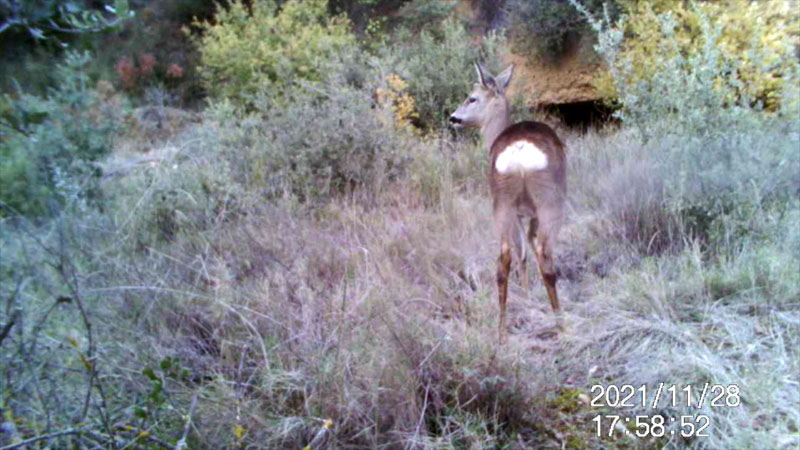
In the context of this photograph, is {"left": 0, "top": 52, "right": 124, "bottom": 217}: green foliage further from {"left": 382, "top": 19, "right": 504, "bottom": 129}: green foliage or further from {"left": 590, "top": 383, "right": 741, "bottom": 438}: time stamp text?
{"left": 382, "top": 19, "right": 504, "bottom": 129}: green foliage

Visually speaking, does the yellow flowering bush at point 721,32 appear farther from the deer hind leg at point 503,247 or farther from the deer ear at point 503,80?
the deer hind leg at point 503,247

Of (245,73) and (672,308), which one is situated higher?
(245,73)

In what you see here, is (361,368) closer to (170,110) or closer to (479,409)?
(479,409)

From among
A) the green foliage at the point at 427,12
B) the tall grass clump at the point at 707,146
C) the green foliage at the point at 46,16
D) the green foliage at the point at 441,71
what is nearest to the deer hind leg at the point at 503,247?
the tall grass clump at the point at 707,146

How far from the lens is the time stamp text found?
3.54m

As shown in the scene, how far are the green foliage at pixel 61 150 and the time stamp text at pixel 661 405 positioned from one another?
10.5 ft

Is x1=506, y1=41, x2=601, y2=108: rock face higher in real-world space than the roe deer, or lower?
higher

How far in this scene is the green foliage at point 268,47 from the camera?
1291 cm

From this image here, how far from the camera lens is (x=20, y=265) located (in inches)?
151

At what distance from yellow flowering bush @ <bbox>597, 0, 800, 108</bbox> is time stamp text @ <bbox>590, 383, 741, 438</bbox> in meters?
5.61

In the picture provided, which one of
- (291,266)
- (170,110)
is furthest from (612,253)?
(170,110)

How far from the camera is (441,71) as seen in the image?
11.5 metres

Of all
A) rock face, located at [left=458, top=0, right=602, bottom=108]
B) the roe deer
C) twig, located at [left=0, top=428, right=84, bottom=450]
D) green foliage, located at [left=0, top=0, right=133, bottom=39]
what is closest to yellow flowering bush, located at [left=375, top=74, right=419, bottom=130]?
rock face, located at [left=458, top=0, right=602, bottom=108]

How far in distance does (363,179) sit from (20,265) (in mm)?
4593
